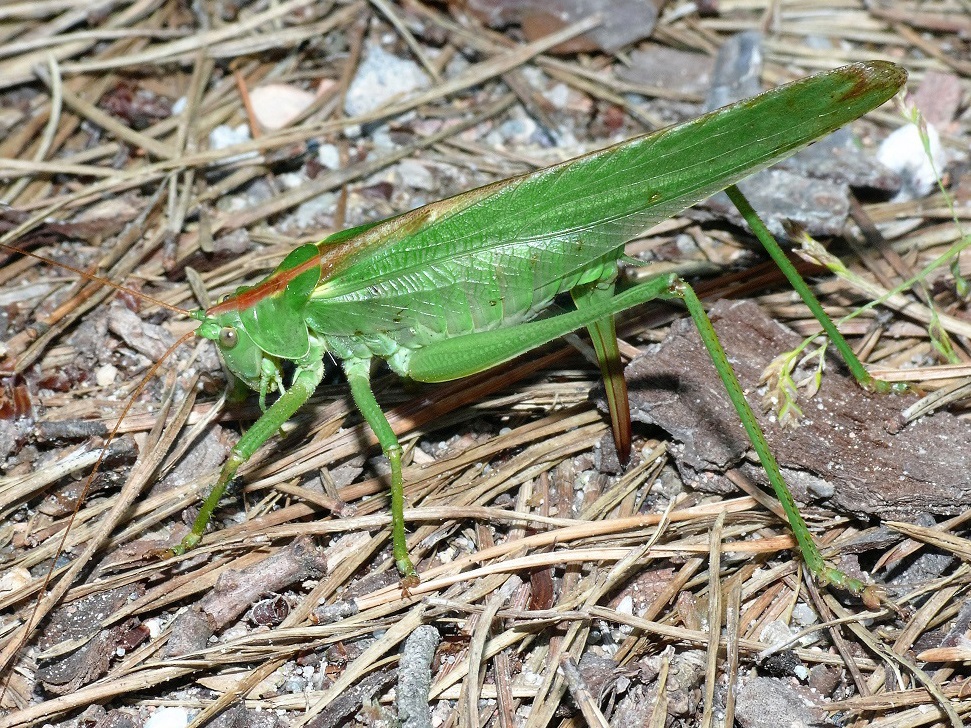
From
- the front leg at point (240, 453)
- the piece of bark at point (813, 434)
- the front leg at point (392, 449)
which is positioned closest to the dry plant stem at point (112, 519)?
the front leg at point (240, 453)

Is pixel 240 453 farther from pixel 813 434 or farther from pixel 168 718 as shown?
pixel 813 434

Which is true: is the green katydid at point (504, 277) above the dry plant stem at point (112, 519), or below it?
above

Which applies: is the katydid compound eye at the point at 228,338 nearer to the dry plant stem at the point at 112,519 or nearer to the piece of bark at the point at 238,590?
the dry plant stem at the point at 112,519

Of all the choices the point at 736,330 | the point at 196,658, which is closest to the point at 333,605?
the point at 196,658

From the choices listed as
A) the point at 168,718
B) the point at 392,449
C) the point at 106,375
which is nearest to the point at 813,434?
the point at 392,449

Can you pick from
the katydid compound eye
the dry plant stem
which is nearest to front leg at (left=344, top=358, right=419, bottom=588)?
the katydid compound eye

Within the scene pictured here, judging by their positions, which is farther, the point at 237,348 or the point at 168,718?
the point at 237,348

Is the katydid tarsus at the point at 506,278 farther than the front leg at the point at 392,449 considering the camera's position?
No
